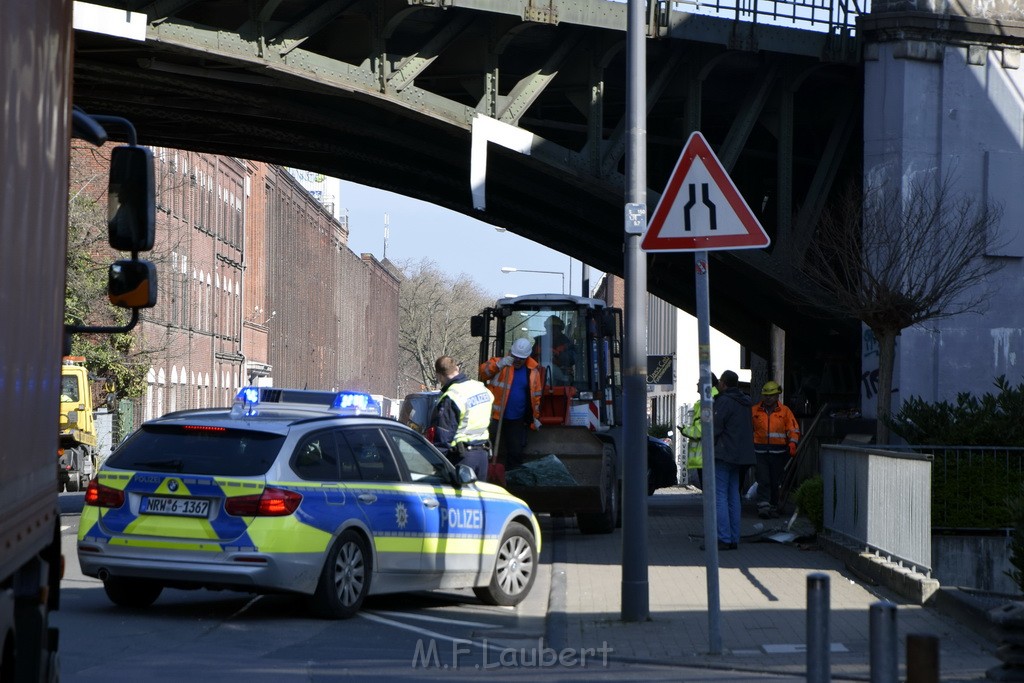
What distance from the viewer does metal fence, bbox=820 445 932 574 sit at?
12508 mm

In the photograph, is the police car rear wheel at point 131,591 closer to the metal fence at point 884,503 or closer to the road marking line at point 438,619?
the road marking line at point 438,619

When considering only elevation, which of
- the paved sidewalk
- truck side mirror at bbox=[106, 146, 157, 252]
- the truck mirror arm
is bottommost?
the paved sidewalk

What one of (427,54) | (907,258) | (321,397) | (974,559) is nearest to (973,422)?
(974,559)

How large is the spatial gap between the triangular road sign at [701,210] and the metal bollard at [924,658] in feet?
20.2

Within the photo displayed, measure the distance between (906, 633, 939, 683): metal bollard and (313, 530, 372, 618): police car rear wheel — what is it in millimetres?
7433

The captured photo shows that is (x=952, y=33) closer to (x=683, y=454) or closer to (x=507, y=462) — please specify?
(x=507, y=462)

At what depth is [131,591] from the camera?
11328mm

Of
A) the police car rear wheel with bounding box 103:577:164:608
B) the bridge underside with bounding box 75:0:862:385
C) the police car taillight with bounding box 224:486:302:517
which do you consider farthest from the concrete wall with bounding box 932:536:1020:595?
the bridge underside with bounding box 75:0:862:385

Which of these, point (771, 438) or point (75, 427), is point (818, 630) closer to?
point (771, 438)

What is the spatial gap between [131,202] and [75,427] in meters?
28.1

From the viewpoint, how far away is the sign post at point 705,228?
9.67 meters

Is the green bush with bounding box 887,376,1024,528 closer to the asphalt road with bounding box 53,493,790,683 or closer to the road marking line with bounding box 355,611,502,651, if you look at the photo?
the asphalt road with bounding box 53,493,790,683

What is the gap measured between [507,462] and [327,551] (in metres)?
7.33

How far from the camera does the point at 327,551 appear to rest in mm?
10703
